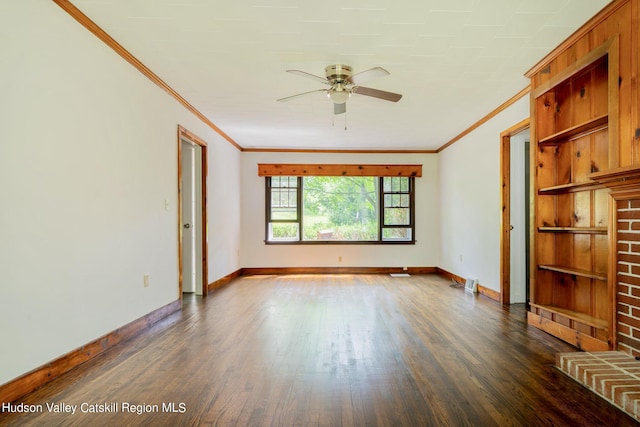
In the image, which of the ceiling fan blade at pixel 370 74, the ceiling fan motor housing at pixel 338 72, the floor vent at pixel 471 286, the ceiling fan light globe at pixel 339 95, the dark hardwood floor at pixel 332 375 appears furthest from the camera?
the floor vent at pixel 471 286

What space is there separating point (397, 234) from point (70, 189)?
18.3ft

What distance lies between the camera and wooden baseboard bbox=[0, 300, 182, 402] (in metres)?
1.84

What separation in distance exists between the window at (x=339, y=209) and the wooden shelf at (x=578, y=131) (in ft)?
12.1

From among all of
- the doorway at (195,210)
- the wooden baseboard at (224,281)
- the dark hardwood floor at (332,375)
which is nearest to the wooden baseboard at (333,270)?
the wooden baseboard at (224,281)

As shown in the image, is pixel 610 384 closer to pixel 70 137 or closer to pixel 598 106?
pixel 598 106

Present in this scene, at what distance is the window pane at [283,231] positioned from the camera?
672 cm

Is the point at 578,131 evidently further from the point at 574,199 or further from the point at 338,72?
the point at 338,72

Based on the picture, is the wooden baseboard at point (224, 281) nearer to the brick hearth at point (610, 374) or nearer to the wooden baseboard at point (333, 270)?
the wooden baseboard at point (333, 270)

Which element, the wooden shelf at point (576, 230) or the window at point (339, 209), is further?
the window at point (339, 209)

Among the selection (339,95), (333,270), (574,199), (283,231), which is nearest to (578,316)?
(574,199)

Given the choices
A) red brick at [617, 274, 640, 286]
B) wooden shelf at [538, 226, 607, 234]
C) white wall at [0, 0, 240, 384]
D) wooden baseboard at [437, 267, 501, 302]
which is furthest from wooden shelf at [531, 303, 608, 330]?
white wall at [0, 0, 240, 384]

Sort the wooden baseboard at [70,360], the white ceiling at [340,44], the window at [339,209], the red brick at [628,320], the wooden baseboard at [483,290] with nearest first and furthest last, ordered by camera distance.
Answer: the wooden baseboard at [70,360], the red brick at [628,320], the white ceiling at [340,44], the wooden baseboard at [483,290], the window at [339,209]

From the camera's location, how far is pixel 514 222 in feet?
13.7

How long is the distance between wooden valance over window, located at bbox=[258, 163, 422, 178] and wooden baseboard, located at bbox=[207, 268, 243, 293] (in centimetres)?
200
